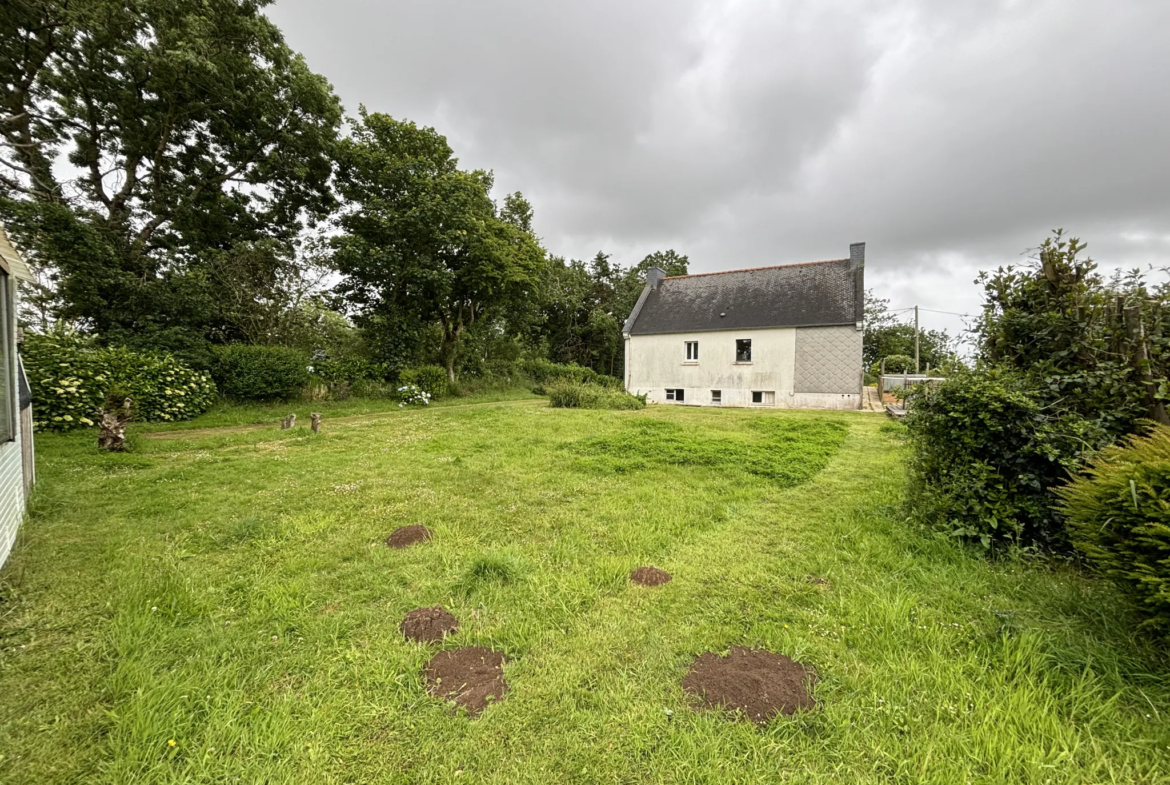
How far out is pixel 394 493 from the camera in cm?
524

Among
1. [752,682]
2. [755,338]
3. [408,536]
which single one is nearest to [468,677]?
[752,682]

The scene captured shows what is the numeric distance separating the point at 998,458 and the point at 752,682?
3241 millimetres

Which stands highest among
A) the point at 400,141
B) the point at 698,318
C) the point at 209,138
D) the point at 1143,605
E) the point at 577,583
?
the point at 400,141

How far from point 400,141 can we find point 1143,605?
22.7 meters

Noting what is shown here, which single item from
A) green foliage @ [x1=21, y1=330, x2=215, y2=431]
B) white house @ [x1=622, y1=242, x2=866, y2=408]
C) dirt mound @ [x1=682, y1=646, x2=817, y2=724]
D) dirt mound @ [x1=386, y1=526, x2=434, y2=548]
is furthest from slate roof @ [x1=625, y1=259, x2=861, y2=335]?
dirt mound @ [x1=682, y1=646, x2=817, y2=724]

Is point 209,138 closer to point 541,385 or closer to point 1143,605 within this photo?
point 541,385

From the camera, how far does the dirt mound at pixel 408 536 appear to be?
152 inches

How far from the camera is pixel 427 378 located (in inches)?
682

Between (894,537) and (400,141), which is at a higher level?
(400,141)

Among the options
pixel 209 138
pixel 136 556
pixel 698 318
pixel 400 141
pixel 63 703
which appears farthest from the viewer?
pixel 698 318

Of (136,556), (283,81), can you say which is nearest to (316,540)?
(136,556)

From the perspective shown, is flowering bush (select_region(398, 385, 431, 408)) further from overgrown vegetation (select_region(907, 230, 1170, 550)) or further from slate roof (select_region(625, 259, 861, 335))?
overgrown vegetation (select_region(907, 230, 1170, 550))

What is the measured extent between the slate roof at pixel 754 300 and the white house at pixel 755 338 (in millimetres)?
44

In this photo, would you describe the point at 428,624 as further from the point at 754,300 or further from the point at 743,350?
the point at 754,300
